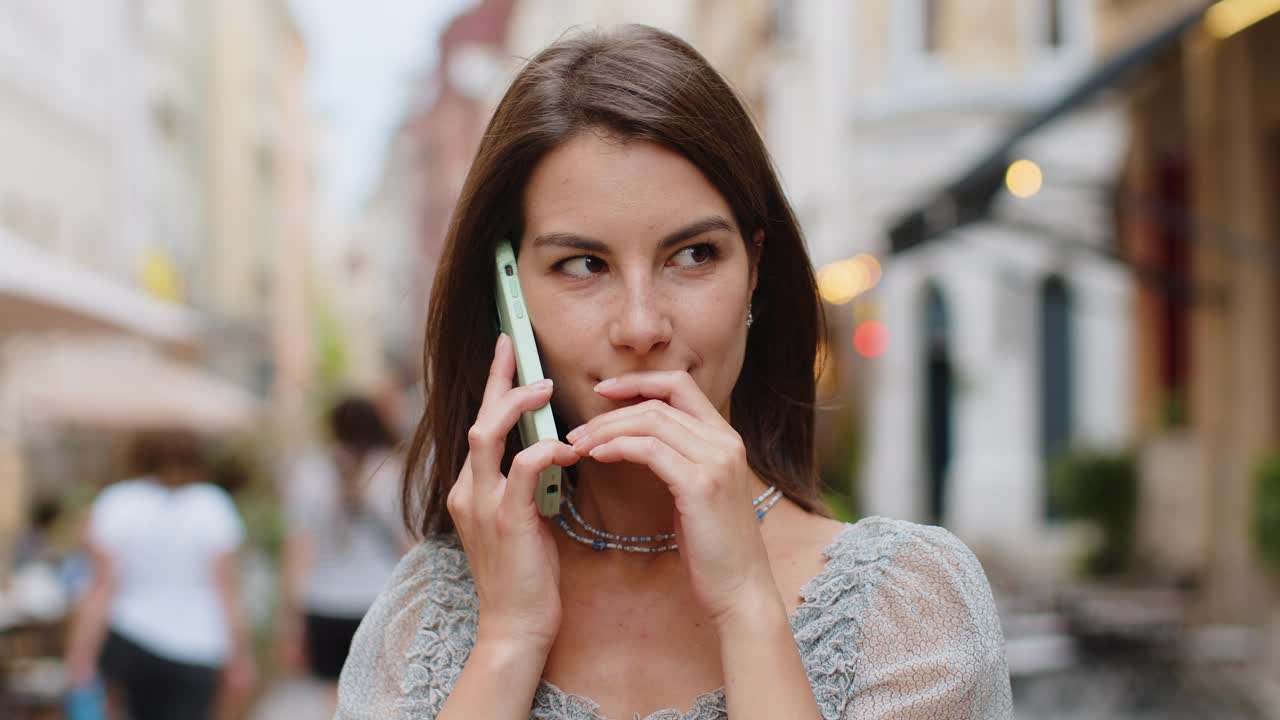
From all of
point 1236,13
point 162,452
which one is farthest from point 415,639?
point 1236,13

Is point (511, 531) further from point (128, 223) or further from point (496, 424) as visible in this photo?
point (128, 223)

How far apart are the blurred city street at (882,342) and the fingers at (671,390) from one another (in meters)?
0.47

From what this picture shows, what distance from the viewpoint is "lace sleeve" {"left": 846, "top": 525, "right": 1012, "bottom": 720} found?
151cm

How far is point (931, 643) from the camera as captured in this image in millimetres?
1534

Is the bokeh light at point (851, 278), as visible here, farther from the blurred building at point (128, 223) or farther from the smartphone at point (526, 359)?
the smartphone at point (526, 359)

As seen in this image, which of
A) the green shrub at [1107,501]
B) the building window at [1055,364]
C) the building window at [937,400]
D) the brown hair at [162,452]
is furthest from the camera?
the building window at [937,400]

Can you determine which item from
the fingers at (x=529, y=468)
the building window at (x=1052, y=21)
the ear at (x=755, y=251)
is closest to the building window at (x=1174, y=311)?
the building window at (x=1052, y=21)

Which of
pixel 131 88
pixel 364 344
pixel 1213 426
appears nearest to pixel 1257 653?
pixel 1213 426

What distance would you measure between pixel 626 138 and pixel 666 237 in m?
0.12

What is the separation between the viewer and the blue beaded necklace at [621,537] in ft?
5.69

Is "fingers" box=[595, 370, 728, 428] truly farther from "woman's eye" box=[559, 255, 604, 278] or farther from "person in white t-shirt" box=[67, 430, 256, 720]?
"person in white t-shirt" box=[67, 430, 256, 720]

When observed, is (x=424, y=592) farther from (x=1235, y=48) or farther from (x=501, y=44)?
(x=501, y=44)

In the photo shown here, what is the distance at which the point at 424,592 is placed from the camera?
174 cm

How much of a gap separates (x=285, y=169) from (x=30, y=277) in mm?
32016
